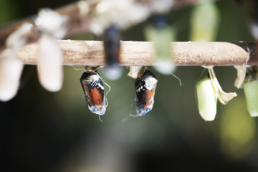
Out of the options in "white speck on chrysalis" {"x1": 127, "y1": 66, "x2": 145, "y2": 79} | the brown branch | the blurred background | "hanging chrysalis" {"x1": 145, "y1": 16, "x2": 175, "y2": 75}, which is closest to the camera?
"hanging chrysalis" {"x1": 145, "y1": 16, "x2": 175, "y2": 75}

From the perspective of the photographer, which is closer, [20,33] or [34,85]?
[20,33]

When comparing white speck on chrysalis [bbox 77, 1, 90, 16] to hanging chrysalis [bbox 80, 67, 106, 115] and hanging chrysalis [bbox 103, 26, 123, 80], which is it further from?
hanging chrysalis [bbox 80, 67, 106, 115]

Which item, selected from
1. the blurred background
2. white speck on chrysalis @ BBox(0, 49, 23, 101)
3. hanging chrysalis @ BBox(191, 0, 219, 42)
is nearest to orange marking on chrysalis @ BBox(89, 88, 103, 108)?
white speck on chrysalis @ BBox(0, 49, 23, 101)

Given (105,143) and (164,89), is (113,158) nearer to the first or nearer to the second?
(105,143)

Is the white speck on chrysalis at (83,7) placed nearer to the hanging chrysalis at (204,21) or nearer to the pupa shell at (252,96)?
the hanging chrysalis at (204,21)

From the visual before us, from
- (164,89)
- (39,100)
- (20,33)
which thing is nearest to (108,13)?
(20,33)
